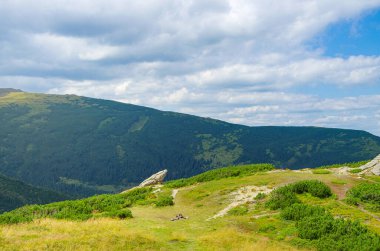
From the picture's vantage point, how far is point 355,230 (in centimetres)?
2145

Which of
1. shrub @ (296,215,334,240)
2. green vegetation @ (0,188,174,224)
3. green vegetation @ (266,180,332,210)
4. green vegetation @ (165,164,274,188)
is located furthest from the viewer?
green vegetation @ (165,164,274,188)

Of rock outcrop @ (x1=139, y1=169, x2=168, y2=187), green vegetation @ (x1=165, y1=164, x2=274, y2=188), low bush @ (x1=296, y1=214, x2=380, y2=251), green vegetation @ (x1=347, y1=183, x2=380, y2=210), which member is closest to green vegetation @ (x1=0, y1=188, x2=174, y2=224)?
green vegetation @ (x1=165, y1=164, x2=274, y2=188)

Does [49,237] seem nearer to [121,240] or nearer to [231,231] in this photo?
[121,240]

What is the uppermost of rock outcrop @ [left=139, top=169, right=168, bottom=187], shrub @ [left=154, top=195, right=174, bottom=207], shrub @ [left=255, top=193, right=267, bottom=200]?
shrub @ [left=255, top=193, right=267, bottom=200]

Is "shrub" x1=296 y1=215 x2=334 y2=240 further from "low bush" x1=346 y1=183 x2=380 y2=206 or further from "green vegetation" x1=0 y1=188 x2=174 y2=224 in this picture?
"green vegetation" x1=0 y1=188 x2=174 y2=224

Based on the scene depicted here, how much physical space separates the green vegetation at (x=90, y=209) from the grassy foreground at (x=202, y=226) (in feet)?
4.02

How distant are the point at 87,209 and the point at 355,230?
24.1m

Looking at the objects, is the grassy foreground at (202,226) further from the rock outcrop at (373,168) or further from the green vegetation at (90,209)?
the rock outcrop at (373,168)

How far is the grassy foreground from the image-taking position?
63.6ft

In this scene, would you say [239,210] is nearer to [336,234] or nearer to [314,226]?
[314,226]

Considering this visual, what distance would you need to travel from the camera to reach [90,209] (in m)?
35.2

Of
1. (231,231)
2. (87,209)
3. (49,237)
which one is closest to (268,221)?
(231,231)

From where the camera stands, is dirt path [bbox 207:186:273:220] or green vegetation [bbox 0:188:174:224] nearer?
green vegetation [bbox 0:188:174:224]

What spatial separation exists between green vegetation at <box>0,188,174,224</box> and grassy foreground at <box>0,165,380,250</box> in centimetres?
123
